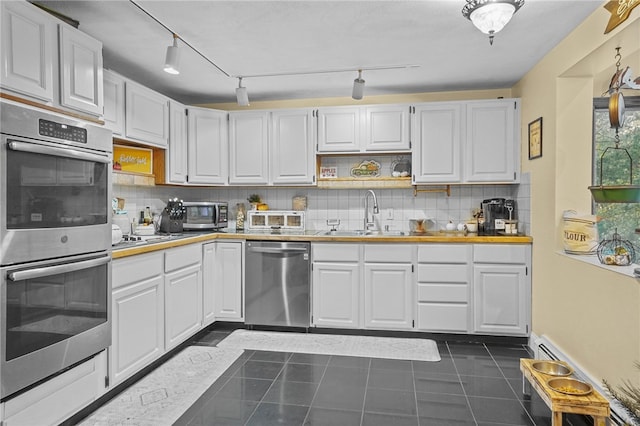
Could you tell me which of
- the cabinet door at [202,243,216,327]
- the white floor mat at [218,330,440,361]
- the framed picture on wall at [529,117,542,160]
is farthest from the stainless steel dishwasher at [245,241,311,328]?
the framed picture on wall at [529,117,542,160]

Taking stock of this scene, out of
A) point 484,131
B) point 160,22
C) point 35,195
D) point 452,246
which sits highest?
point 160,22

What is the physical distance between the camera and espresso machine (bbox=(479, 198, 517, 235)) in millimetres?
3793

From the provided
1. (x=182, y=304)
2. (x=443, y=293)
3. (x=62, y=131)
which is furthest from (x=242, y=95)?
(x=443, y=293)

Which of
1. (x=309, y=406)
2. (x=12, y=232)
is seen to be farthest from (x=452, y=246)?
(x=12, y=232)

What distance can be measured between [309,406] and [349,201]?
7.79ft

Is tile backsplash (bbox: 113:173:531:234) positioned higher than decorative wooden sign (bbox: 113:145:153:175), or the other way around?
decorative wooden sign (bbox: 113:145:153:175)

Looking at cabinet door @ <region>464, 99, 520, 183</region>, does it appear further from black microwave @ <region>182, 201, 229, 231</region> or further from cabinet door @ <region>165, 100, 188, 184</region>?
cabinet door @ <region>165, 100, 188, 184</region>

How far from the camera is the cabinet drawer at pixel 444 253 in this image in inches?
137

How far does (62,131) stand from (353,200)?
288 cm

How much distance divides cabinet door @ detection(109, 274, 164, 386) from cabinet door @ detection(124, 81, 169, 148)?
1241mm

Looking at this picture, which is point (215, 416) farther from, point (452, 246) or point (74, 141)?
point (452, 246)

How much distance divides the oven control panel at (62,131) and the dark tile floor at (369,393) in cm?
164

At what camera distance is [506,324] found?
11.3ft

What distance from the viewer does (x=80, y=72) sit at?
7.38 feet
